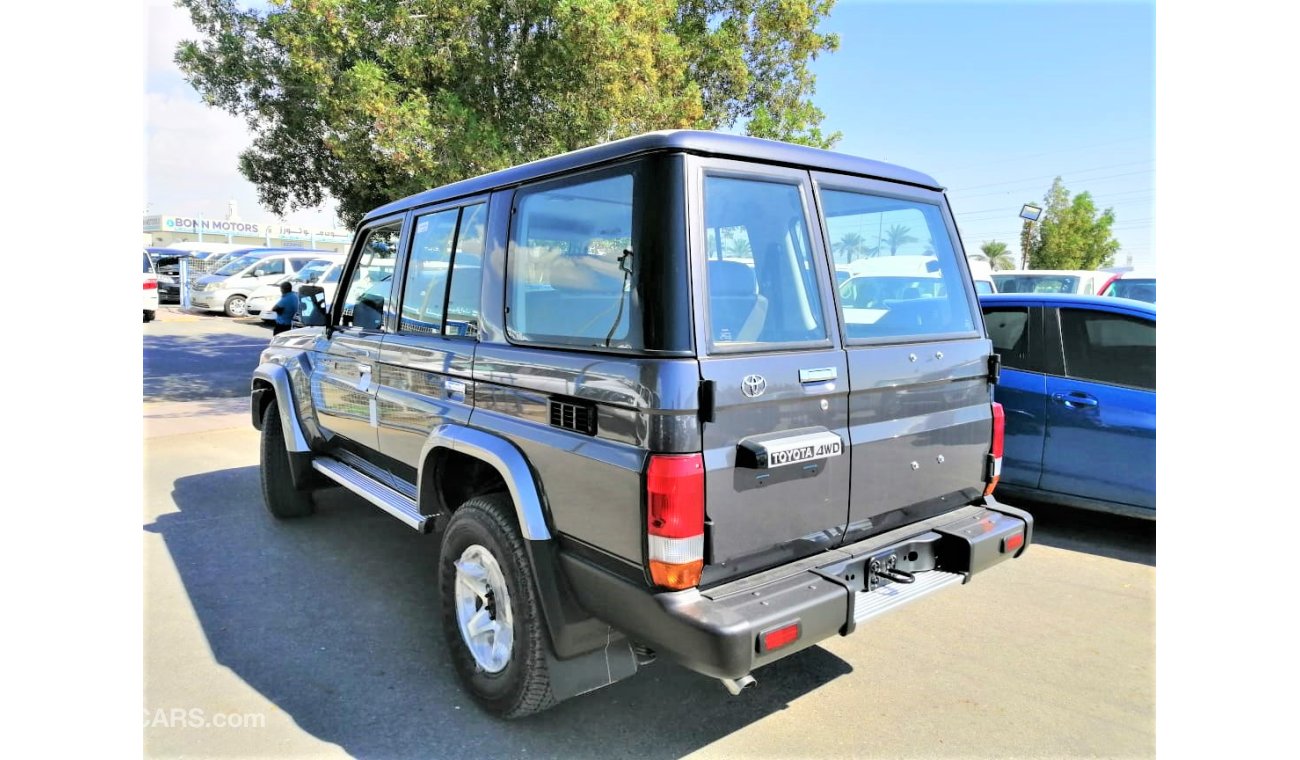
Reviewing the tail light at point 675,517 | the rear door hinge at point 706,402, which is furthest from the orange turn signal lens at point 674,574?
the rear door hinge at point 706,402

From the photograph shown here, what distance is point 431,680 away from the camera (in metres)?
3.25

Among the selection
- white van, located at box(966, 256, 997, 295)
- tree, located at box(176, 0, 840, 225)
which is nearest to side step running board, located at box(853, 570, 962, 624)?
tree, located at box(176, 0, 840, 225)

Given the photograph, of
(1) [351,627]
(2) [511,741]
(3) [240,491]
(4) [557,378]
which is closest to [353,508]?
(3) [240,491]

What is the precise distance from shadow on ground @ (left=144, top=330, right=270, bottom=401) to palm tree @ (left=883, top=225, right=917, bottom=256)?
978cm

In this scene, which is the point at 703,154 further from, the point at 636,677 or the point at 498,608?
the point at 636,677

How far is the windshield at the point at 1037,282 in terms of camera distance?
12773 millimetres

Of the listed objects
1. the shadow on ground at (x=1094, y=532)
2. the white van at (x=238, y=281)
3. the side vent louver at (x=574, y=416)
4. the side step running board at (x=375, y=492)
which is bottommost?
the shadow on ground at (x=1094, y=532)

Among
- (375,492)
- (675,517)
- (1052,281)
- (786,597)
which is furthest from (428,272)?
(1052,281)

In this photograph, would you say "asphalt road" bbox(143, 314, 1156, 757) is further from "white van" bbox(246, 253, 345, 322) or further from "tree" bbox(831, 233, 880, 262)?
"white van" bbox(246, 253, 345, 322)

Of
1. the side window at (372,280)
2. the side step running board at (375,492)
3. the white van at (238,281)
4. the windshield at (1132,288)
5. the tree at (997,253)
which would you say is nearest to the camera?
the side step running board at (375,492)

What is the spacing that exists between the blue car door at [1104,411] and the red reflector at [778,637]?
3349 millimetres

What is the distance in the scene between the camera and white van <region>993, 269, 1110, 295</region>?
12.7 meters

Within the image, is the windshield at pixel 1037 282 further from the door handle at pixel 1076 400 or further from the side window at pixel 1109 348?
the door handle at pixel 1076 400

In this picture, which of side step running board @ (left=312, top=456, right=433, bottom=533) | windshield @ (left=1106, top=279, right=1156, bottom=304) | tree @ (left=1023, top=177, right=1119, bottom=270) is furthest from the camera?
tree @ (left=1023, top=177, right=1119, bottom=270)
